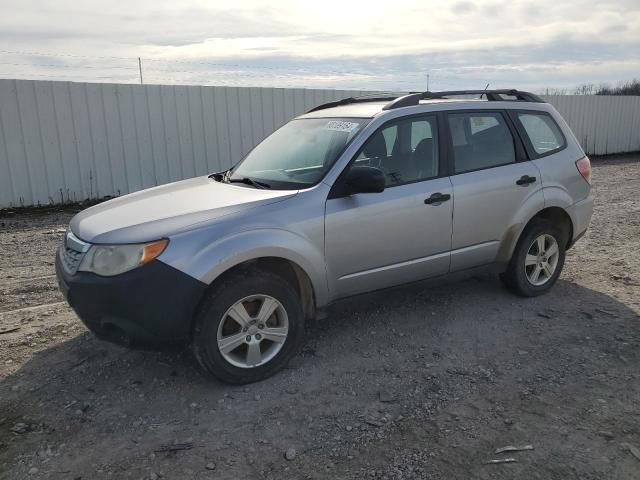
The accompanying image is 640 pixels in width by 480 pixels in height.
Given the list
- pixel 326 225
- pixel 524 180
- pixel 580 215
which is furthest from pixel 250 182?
pixel 580 215

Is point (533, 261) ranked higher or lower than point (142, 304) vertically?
lower

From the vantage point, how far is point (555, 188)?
5.00 metres

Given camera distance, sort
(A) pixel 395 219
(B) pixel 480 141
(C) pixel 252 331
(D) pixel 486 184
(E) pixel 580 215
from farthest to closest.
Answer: (E) pixel 580 215 → (B) pixel 480 141 → (D) pixel 486 184 → (A) pixel 395 219 → (C) pixel 252 331

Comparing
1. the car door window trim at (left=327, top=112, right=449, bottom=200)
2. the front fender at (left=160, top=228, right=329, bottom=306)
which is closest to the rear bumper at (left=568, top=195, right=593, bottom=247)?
the car door window trim at (left=327, top=112, right=449, bottom=200)

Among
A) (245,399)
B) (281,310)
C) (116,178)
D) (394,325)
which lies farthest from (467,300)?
(116,178)

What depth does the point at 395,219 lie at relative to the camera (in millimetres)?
4074

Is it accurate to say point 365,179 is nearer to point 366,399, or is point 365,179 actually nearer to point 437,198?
point 437,198

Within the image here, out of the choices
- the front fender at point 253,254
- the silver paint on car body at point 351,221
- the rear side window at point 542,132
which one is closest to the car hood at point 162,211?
the silver paint on car body at point 351,221

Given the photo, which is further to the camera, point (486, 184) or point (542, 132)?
point (542, 132)

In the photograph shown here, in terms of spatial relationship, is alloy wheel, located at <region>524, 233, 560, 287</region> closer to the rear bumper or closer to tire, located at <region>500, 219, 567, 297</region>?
tire, located at <region>500, 219, 567, 297</region>

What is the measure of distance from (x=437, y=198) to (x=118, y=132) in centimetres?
840

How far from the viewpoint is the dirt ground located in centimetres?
286

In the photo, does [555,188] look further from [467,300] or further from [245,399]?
[245,399]

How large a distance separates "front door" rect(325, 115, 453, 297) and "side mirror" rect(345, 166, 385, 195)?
5.7 inches
